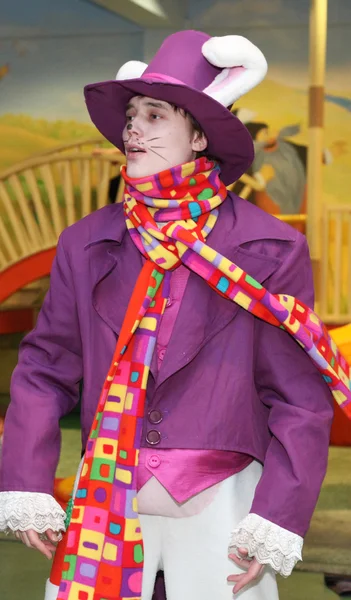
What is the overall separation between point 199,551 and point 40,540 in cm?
22

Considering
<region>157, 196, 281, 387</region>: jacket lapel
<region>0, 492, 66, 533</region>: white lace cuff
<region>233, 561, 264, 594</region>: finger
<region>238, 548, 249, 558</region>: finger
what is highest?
<region>157, 196, 281, 387</region>: jacket lapel

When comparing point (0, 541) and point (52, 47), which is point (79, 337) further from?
point (52, 47)

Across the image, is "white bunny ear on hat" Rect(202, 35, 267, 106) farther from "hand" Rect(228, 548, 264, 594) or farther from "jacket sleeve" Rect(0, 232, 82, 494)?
"hand" Rect(228, 548, 264, 594)

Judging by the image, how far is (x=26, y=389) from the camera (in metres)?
1.36

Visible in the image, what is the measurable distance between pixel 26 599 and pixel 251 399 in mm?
1627

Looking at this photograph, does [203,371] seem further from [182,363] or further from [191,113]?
[191,113]

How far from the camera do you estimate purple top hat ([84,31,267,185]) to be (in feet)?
4.36

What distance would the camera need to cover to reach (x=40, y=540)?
132 cm

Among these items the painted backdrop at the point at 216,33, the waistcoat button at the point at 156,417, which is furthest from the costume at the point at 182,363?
the painted backdrop at the point at 216,33

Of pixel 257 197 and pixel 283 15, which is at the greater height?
pixel 283 15

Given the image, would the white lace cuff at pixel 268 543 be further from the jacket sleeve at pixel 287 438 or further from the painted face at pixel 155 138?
the painted face at pixel 155 138

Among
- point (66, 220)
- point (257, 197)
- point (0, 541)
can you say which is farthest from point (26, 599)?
point (257, 197)

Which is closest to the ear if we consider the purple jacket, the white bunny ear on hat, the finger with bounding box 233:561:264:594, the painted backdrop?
the white bunny ear on hat

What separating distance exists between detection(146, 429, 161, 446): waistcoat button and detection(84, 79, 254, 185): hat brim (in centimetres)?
42
